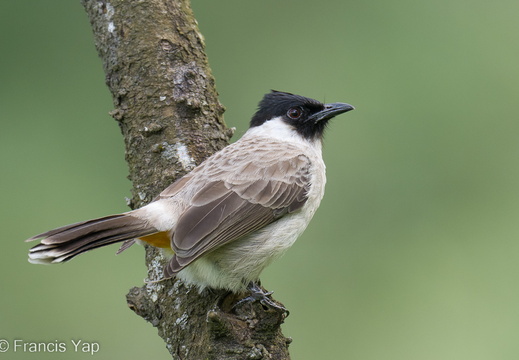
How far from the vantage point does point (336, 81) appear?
20.9 ft

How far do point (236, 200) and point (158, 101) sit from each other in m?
0.71

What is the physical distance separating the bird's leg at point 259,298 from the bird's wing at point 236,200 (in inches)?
9.3

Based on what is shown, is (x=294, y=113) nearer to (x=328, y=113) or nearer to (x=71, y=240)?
(x=328, y=113)

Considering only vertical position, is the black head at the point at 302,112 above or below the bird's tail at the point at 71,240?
above

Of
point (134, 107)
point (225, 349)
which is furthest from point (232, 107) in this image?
point (225, 349)

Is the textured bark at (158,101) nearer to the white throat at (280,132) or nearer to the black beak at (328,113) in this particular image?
the white throat at (280,132)

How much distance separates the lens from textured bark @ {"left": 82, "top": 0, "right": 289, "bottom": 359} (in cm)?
356

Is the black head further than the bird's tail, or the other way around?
the black head

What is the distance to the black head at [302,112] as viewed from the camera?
4543 mm

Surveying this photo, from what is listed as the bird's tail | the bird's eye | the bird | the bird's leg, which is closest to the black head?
the bird's eye

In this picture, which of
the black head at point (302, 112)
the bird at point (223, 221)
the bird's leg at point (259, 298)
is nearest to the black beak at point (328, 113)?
the black head at point (302, 112)

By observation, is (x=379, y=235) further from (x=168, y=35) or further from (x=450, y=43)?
(x=168, y=35)

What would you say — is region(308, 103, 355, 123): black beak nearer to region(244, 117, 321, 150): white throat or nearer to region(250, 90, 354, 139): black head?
region(250, 90, 354, 139): black head

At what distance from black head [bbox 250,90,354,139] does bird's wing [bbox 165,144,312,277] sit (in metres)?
0.51
